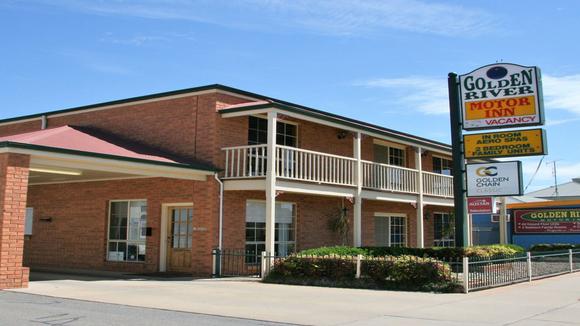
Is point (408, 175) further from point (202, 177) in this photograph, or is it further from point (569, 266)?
point (202, 177)

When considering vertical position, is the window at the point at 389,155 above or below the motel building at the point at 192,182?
above

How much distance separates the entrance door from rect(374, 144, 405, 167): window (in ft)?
32.1

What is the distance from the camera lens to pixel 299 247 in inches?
866

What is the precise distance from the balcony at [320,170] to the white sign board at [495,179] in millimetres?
3529

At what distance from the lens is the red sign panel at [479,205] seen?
2172cm

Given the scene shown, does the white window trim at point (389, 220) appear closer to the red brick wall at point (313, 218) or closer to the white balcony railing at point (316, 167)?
the red brick wall at point (313, 218)

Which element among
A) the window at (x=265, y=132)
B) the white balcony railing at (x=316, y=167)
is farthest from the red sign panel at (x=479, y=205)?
the window at (x=265, y=132)

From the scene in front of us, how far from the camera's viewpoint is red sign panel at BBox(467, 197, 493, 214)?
71.3 ft

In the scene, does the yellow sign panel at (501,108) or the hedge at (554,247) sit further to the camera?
the hedge at (554,247)

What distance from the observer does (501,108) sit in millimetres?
20625

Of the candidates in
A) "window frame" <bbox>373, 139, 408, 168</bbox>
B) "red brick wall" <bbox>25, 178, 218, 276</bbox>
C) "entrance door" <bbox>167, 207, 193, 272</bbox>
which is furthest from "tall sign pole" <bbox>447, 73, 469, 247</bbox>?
"entrance door" <bbox>167, 207, 193, 272</bbox>

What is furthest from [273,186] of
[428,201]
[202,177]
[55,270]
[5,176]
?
[428,201]

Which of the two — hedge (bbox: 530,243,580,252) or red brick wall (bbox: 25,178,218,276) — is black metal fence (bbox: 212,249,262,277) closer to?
red brick wall (bbox: 25,178,218,276)

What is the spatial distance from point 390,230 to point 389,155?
3325 millimetres
